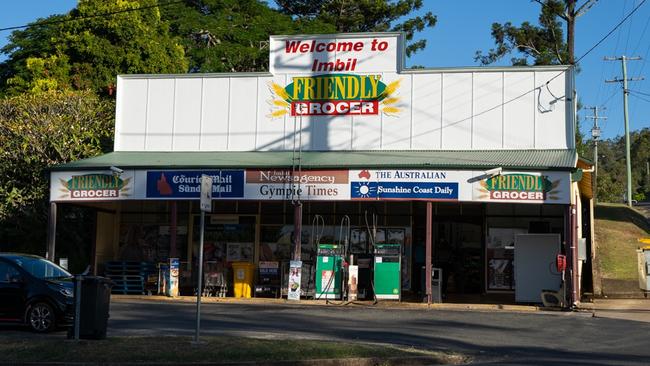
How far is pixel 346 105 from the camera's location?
26.1 m

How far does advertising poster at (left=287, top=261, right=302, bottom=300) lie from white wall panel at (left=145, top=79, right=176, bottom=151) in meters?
7.06

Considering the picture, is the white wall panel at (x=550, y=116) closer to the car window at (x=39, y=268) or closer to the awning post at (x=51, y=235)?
the car window at (x=39, y=268)

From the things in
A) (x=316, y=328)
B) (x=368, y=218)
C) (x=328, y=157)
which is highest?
(x=328, y=157)

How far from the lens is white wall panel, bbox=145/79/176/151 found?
90.0ft

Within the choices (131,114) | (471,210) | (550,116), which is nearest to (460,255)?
(471,210)

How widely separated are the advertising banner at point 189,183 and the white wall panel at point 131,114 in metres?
3.94

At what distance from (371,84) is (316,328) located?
38.7ft

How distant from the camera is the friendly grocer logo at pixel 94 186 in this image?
2452 centimetres

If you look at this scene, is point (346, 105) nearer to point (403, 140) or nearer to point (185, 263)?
point (403, 140)

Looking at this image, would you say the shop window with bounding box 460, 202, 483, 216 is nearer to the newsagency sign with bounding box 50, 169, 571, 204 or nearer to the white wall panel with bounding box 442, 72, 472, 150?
the white wall panel with bounding box 442, 72, 472, 150

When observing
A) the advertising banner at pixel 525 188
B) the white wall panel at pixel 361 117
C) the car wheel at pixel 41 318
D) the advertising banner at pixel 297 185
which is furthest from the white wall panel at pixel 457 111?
the car wheel at pixel 41 318

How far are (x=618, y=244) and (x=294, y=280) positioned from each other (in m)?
14.6

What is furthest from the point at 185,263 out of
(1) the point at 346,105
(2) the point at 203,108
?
(1) the point at 346,105

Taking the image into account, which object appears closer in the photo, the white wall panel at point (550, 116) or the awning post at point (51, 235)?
the awning post at point (51, 235)
